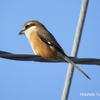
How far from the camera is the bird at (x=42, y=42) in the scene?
4.54 metres

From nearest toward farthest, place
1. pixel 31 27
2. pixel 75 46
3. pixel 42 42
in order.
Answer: pixel 75 46 < pixel 42 42 < pixel 31 27

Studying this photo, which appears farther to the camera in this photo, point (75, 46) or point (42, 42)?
point (42, 42)

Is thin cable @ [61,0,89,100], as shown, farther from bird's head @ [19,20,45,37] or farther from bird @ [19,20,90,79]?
bird's head @ [19,20,45,37]

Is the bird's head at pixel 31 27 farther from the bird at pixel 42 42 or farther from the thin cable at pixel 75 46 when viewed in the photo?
the thin cable at pixel 75 46

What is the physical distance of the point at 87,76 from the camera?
389 centimetres

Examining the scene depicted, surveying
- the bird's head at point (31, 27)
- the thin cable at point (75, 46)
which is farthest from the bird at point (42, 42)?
the thin cable at point (75, 46)

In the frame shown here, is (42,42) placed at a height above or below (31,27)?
below

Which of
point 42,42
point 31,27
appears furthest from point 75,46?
point 31,27

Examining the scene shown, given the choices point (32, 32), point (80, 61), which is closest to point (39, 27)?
point (32, 32)

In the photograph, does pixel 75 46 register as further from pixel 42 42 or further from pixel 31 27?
pixel 31 27

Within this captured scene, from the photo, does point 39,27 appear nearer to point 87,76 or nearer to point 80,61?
point 87,76

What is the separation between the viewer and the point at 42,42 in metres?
4.75

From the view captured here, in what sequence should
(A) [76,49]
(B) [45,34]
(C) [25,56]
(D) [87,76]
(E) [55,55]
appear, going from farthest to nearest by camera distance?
(B) [45,34] → (E) [55,55] → (A) [76,49] → (D) [87,76] → (C) [25,56]

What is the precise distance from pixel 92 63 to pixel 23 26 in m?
2.14
